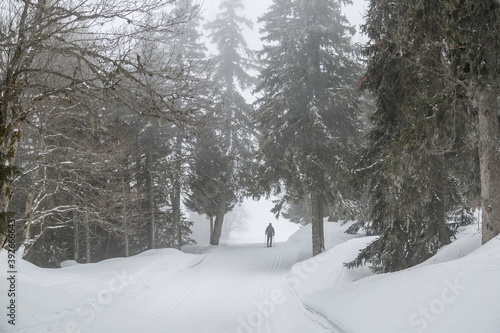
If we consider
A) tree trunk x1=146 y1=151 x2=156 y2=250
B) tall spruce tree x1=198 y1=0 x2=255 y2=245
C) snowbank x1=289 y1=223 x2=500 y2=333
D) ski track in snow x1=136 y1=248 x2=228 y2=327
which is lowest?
ski track in snow x1=136 y1=248 x2=228 y2=327

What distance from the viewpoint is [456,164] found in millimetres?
9523

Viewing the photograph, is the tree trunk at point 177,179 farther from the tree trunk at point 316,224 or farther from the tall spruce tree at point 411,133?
the tall spruce tree at point 411,133

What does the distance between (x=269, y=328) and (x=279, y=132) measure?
10652mm

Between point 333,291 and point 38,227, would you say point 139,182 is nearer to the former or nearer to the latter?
point 38,227

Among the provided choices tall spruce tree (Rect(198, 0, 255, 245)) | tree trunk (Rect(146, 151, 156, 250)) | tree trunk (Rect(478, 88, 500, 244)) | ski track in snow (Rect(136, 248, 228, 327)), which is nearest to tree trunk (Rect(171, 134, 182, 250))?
tree trunk (Rect(146, 151, 156, 250))

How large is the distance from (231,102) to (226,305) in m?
18.5

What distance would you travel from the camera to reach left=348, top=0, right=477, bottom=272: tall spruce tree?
689 cm

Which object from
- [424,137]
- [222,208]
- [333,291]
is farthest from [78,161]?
[222,208]

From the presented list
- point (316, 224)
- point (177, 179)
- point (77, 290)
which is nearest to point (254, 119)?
point (316, 224)

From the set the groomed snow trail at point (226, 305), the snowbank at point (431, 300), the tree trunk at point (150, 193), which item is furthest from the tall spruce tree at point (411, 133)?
the tree trunk at point (150, 193)

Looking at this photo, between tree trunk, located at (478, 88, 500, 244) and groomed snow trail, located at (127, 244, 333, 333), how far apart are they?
3.71m

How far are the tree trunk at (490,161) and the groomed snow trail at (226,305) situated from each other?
3712 millimetres

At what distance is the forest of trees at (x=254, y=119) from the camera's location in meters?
5.15

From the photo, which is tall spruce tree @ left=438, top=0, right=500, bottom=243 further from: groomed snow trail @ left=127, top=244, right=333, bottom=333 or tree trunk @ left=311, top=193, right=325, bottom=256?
tree trunk @ left=311, top=193, right=325, bottom=256
